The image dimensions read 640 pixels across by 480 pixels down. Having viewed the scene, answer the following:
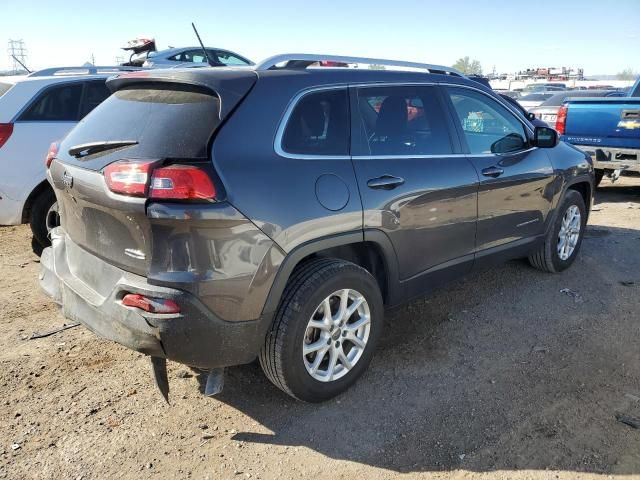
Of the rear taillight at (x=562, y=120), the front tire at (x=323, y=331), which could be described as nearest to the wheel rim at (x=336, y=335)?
the front tire at (x=323, y=331)

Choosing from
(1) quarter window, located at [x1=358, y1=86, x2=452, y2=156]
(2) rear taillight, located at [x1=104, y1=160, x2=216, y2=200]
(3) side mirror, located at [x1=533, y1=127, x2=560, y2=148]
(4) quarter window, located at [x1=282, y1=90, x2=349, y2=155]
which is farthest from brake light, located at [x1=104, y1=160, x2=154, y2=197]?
(3) side mirror, located at [x1=533, y1=127, x2=560, y2=148]

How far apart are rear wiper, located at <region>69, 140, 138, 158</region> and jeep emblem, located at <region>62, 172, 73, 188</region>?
0.12 meters

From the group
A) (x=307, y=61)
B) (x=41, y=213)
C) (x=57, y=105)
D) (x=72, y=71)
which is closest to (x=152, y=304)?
(x=307, y=61)

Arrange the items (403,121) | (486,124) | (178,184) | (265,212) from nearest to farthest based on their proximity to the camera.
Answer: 1. (178,184)
2. (265,212)
3. (403,121)
4. (486,124)

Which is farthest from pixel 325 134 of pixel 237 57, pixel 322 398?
pixel 237 57

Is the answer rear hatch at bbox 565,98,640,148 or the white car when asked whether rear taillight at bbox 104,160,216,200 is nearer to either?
the white car

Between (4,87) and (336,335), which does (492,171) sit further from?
(4,87)

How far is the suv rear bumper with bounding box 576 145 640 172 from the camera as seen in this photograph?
7629 millimetres

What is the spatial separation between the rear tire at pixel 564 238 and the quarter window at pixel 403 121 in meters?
1.84

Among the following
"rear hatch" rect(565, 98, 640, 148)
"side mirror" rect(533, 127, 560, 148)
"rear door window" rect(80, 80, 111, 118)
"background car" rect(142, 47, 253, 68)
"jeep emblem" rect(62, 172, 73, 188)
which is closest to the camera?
"jeep emblem" rect(62, 172, 73, 188)

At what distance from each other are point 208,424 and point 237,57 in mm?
10625

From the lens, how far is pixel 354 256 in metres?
3.39

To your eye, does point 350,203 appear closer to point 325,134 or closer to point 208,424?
point 325,134

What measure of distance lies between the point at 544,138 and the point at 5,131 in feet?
16.1
